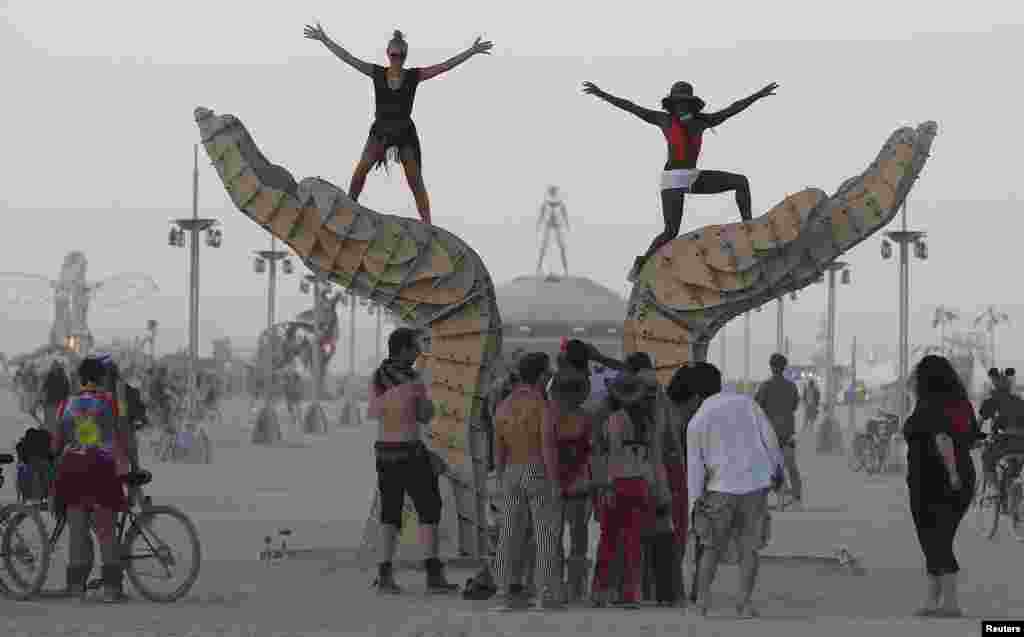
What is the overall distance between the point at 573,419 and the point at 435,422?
4.62 metres

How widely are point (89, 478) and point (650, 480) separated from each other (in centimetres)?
402

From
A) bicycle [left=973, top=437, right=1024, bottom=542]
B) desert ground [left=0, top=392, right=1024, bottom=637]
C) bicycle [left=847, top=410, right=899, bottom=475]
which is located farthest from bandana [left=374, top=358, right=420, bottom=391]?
bicycle [left=847, top=410, right=899, bottom=475]

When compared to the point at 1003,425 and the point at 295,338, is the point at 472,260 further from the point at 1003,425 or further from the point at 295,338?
the point at 295,338

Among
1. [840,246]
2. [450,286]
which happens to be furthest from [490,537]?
[840,246]

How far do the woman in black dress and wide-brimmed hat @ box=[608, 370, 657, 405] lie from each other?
1800 millimetres

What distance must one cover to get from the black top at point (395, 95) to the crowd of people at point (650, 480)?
16.6 feet

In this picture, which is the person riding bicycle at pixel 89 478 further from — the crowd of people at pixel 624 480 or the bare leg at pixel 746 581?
the bare leg at pixel 746 581

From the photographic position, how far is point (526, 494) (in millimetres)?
13984

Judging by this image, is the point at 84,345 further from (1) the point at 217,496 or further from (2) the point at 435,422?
(2) the point at 435,422

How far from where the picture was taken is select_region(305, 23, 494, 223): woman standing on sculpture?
1900 cm

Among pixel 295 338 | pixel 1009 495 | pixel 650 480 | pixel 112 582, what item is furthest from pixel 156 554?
pixel 295 338

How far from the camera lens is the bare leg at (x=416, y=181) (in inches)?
758

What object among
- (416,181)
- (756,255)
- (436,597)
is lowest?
(436,597)

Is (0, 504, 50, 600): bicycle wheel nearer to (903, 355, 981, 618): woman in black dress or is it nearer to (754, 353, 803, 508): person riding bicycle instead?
(903, 355, 981, 618): woman in black dress
